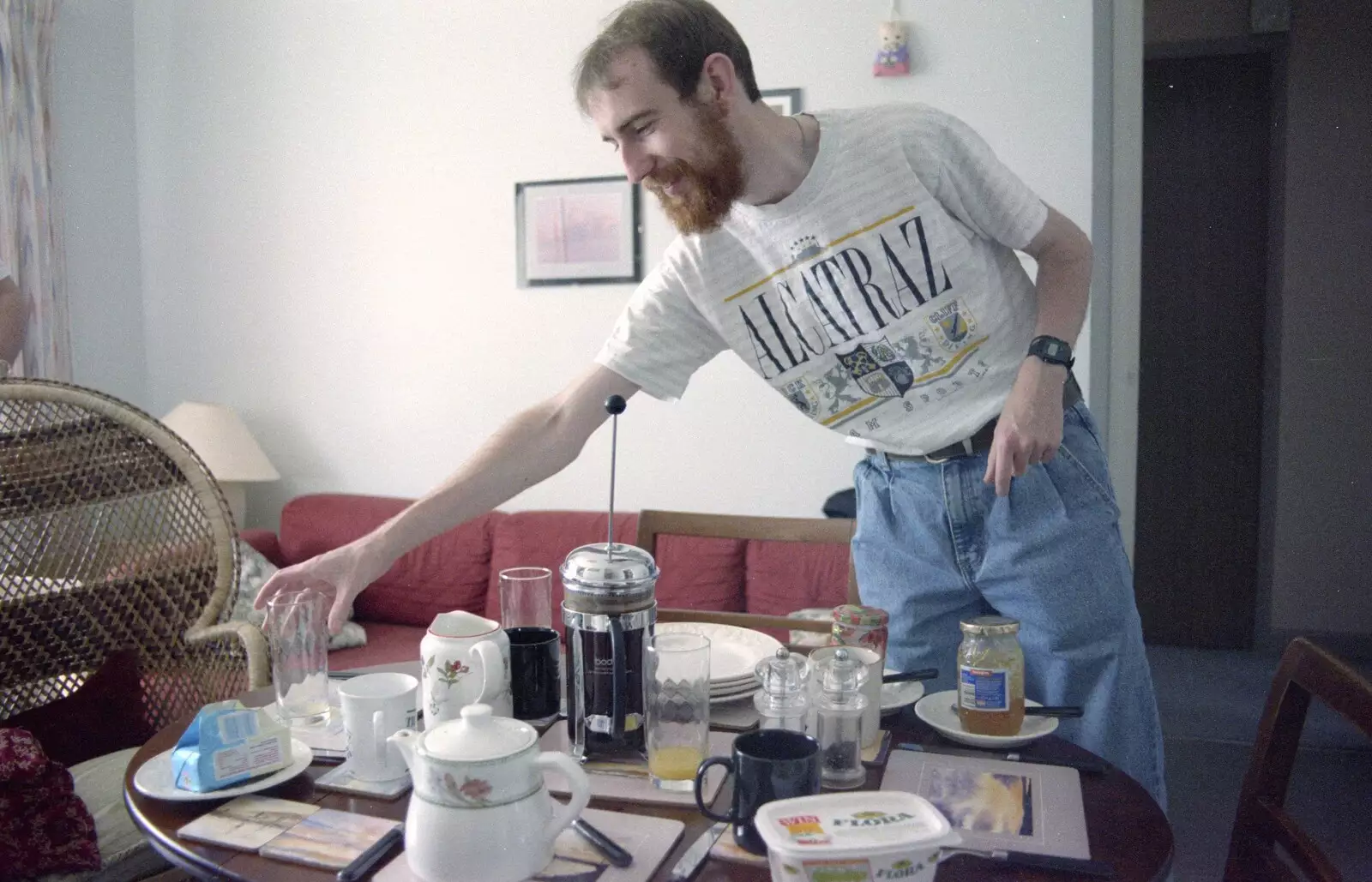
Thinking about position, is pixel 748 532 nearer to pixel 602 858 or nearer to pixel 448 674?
pixel 448 674

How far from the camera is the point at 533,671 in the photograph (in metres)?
1.21

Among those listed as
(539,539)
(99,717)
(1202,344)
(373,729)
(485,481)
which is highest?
(1202,344)

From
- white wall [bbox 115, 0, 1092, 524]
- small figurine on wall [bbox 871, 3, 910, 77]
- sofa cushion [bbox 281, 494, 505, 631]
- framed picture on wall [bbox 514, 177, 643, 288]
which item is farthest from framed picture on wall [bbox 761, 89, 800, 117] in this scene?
sofa cushion [bbox 281, 494, 505, 631]

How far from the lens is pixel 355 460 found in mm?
3500

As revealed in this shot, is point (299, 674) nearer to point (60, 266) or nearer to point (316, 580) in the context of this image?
point (316, 580)

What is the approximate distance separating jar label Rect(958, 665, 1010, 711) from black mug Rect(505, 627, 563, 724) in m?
0.47

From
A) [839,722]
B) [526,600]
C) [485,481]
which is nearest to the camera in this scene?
[839,722]

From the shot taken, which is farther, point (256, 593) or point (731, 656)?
point (256, 593)

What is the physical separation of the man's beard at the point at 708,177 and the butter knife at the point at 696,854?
0.79 meters

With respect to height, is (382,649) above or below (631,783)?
below

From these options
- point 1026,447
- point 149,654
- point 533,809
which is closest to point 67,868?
point 149,654

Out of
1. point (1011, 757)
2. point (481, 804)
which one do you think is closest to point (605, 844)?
point (481, 804)

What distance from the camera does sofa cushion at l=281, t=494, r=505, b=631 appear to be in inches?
122

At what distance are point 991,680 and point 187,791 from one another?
0.83 m
